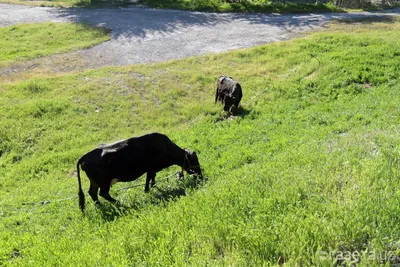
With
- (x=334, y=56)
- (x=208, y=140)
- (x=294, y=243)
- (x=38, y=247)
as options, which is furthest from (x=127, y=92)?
(x=294, y=243)

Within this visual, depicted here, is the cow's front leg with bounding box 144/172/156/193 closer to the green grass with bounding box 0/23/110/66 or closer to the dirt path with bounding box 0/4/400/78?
the dirt path with bounding box 0/4/400/78

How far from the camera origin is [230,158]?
10578 millimetres

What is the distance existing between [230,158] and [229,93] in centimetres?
579

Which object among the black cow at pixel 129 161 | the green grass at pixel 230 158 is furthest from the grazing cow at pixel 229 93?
the black cow at pixel 129 161

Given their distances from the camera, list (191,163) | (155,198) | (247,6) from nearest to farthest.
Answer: (155,198)
(191,163)
(247,6)

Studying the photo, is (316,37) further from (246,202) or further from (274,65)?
(246,202)

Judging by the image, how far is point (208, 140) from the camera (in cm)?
1291

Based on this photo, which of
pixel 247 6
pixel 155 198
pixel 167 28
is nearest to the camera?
pixel 155 198

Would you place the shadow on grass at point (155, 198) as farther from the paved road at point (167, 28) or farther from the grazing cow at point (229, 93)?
the paved road at point (167, 28)

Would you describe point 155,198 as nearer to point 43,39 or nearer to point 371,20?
point 43,39

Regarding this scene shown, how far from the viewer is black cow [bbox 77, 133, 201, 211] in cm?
870

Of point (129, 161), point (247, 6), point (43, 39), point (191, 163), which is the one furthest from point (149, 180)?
point (247, 6)

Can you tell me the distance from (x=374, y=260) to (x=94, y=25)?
96.5ft

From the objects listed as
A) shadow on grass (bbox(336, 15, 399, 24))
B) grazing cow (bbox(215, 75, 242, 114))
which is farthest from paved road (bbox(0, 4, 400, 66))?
grazing cow (bbox(215, 75, 242, 114))
